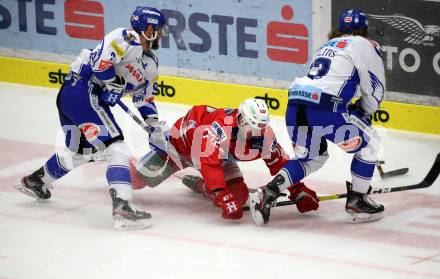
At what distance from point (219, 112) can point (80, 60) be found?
906 millimetres

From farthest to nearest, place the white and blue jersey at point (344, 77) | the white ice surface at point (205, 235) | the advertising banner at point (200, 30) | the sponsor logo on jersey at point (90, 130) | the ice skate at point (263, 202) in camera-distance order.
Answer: the advertising banner at point (200, 30), the sponsor logo on jersey at point (90, 130), the ice skate at point (263, 202), the white and blue jersey at point (344, 77), the white ice surface at point (205, 235)

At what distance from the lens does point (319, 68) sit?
6.28 metres

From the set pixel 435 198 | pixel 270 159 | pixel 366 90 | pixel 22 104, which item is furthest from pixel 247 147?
pixel 22 104

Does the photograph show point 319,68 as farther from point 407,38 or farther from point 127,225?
point 407,38

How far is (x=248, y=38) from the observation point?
8758 millimetres

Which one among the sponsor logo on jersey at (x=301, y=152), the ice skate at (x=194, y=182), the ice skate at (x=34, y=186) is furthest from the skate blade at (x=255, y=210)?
the ice skate at (x=34, y=186)

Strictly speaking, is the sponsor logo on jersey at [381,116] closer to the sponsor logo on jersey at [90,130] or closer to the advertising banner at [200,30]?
the advertising banner at [200,30]

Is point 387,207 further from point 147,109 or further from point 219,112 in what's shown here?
point 147,109

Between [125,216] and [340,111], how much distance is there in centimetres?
140

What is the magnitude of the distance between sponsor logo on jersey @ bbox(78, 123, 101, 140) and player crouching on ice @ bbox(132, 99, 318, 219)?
1.94 feet

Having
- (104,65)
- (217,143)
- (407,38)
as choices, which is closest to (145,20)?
(104,65)

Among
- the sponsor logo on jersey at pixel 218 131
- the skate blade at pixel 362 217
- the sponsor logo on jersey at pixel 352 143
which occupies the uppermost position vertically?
the sponsor logo on jersey at pixel 218 131

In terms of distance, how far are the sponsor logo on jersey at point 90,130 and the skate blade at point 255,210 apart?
0.99 m

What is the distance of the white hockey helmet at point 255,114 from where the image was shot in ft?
20.4
